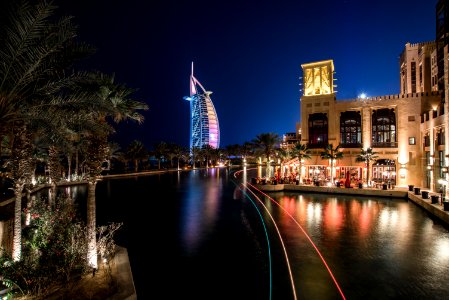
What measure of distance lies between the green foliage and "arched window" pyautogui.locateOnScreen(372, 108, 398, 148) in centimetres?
3638

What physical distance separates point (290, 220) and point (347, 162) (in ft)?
77.3

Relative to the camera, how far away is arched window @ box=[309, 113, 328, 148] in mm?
40688

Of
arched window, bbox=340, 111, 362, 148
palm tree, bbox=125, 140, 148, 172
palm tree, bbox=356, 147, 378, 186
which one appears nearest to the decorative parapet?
arched window, bbox=340, 111, 362, 148

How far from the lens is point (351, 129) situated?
39281 mm

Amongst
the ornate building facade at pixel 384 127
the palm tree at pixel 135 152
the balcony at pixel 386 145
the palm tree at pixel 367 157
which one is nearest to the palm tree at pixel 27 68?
the ornate building facade at pixel 384 127

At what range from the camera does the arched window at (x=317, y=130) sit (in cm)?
4069

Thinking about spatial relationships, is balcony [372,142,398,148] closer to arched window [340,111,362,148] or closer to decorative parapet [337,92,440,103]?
arched window [340,111,362,148]

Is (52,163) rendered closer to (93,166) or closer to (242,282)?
(93,166)

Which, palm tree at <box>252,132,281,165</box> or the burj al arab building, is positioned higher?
the burj al arab building

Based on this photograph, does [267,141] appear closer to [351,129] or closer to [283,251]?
[351,129]

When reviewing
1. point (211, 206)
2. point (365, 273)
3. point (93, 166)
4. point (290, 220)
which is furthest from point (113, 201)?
point (365, 273)

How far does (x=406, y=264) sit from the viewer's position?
1133 cm

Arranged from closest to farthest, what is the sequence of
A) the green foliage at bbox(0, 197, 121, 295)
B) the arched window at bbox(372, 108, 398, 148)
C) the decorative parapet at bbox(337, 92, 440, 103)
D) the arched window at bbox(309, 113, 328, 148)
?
the green foliage at bbox(0, 197, 121, 295)
the decorative parapet at bbox(337, 92, 440, 103)
the arched window at bbox(372, 108, 398, 148)
the arched window at bbox(309, 113, 328, 148)

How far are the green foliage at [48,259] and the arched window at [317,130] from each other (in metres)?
35.1
